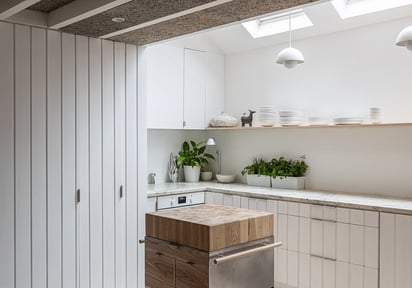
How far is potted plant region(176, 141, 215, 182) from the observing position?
5.38 metres

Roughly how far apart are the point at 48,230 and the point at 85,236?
32 cm

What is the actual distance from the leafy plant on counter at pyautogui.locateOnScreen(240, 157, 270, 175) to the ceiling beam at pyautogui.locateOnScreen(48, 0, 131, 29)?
2.60 m

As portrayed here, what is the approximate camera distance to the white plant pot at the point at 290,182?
4.65 meters

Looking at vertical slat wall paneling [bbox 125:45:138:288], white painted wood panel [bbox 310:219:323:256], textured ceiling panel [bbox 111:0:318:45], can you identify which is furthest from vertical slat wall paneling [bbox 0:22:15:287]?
white painted wood panel [bbox 310:219:323:256]

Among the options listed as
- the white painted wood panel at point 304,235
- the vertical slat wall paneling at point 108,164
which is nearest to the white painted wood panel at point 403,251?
the white painted wood panel at point 304,235

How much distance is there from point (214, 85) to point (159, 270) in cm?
348

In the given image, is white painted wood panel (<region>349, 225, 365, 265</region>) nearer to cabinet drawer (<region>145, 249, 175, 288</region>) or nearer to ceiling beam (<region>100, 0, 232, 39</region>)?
cabinet drawer (<region>145, 249, 175, 288</region>)

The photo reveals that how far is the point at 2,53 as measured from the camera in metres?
3.19

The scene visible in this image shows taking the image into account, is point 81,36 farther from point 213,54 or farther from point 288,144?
point 288,144

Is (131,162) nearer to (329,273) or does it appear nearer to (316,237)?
(316,237)

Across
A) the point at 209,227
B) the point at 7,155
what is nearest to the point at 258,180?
the point at 7,155

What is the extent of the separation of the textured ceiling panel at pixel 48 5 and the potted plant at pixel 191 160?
8.22ft

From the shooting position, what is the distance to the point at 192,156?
5.44m

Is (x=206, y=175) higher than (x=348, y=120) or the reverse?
the reverse
